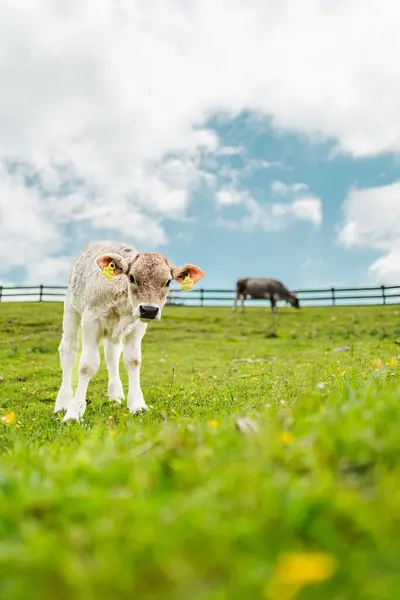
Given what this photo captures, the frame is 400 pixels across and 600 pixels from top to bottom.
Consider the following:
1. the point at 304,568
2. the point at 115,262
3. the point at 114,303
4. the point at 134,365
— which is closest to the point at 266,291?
the point at 134,365

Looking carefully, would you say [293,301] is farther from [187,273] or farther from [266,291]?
[187,273]

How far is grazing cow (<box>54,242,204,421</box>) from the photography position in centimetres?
838

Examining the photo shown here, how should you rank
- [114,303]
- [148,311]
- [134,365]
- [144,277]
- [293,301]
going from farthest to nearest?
[293,301] < [134,365] < [114,303] < [144,277] < [148,311]

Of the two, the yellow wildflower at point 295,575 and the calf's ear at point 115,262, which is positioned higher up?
the calf's ear at point 115,262

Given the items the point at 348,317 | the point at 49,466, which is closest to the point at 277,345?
the point at 348,317

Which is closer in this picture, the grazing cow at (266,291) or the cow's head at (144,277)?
the cow's head at (144,277)

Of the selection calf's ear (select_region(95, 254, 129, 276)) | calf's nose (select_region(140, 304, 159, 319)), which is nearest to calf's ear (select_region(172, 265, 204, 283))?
calf's ear (select_region(95, 254, 129, 276))

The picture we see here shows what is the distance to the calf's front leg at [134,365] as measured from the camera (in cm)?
912

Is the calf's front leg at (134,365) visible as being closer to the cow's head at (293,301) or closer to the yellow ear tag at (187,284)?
the yellow ear tag at (187,284)

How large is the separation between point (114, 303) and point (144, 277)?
0.86m

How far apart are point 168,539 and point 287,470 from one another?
768 millimetres

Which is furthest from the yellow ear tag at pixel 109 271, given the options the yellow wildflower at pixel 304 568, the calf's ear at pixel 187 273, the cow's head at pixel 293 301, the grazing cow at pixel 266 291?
the cow's head at pixel 293 301

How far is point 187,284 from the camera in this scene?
9.04 m

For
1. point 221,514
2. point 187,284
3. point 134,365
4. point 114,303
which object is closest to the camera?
point 221,514
